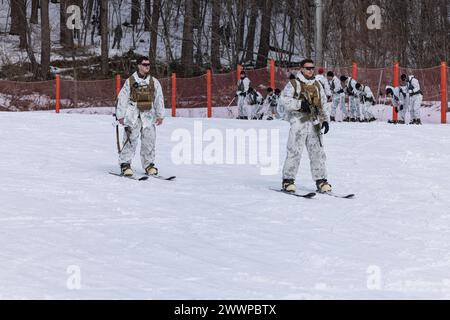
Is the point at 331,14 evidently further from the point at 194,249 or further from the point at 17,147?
the point at 194,249

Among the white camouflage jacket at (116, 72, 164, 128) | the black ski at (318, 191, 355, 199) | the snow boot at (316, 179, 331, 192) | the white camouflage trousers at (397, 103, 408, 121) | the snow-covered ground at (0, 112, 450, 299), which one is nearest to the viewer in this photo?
the snow-covered ground at (0, 112, 450, 299)

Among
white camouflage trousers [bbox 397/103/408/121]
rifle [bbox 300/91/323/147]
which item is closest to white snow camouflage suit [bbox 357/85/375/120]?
white camouflage trousers [bbox 397/103/408/121]

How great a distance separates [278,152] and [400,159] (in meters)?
2.29

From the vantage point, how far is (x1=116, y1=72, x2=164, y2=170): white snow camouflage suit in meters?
13.0

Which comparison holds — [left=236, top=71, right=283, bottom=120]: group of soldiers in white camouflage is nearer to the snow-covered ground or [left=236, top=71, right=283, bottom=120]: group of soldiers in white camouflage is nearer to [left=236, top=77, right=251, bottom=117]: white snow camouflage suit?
[left=236, top=77, right=251, bottom=117]: white snow camouflage suit

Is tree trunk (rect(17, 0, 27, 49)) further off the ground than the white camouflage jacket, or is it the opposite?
tree trunk (rect(17, 0, 27, 49))

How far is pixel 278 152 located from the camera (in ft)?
56.1

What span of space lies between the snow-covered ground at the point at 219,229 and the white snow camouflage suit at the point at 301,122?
0.54 meters

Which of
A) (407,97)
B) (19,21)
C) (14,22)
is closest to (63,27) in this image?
(19,21)

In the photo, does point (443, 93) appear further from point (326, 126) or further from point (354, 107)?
point (326, 126)

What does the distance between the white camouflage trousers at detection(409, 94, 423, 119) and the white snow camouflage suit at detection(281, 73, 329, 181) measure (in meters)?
10.8

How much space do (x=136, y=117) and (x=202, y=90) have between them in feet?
43.6

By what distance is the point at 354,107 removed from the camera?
2427 centimetres
